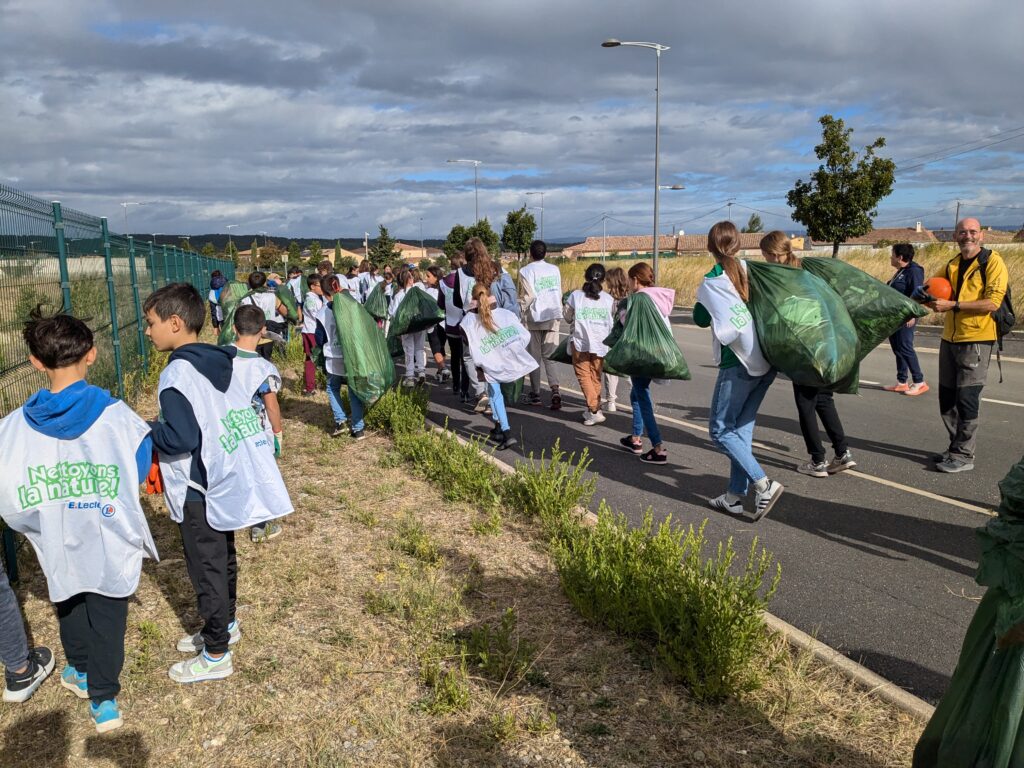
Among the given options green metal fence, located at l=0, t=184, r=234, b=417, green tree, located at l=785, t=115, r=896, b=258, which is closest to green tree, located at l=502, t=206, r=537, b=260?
green tree, located at l=785, t=115, r=896, b=258

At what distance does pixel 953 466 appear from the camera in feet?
20.4

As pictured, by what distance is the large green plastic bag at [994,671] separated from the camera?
1.81 meters

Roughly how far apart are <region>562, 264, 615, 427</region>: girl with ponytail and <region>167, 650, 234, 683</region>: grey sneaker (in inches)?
201

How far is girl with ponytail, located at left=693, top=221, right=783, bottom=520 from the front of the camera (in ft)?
16.0

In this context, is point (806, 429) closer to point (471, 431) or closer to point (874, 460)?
point (874, 460)

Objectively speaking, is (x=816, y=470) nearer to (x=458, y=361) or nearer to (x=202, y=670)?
(x=202, y=670)

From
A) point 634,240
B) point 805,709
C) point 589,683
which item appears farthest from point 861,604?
point 634,240

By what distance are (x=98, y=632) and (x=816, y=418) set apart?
5.01m

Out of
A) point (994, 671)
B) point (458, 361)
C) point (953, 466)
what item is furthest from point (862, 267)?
point (994, 671)

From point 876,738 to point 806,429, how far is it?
3432 mm

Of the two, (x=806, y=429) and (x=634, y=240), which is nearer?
(x=806, y=429)

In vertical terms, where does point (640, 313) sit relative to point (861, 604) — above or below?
above

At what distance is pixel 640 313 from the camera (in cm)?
667

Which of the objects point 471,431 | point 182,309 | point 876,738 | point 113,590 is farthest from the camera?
point 471,431
